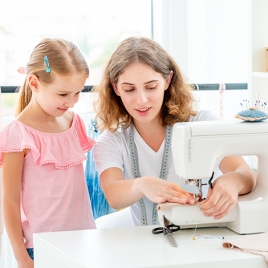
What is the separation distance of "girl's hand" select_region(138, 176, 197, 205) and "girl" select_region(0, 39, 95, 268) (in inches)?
14.6

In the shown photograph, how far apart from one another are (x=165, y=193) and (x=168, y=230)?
98 mm

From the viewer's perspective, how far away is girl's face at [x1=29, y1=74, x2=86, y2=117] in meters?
1.95

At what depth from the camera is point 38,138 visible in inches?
77.4

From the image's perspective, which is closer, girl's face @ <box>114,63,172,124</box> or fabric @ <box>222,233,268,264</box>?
fabric @ <box>222,233,268,264</box>

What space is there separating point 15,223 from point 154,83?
1.99ft

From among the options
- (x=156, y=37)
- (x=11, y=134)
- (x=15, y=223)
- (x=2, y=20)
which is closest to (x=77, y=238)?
(x=15, y=223)

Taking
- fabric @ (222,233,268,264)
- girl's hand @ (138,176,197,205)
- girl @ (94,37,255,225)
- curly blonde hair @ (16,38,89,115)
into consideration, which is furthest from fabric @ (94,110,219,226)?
fabric @ (222,233,268,264)

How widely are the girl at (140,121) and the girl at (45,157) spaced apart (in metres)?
0.12

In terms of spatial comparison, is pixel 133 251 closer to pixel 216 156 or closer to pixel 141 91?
pixel 216 156

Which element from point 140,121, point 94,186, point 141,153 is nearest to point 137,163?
point 141,153

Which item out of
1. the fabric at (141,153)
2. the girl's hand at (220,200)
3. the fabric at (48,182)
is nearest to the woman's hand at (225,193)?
the girl's hand at (220,200)

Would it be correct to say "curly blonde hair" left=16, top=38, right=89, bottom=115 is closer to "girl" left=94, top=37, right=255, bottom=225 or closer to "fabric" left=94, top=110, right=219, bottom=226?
"girl" left=94, top=37, right=255, bottom=225

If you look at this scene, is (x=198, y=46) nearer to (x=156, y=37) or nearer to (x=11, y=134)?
(x=156, y=37)

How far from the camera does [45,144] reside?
1.96 metres
